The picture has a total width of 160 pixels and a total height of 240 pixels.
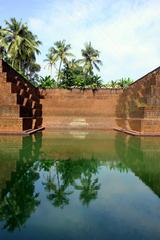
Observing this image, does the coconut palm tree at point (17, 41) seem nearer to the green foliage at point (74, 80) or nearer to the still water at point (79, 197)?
the green foliage at point (74, 80)

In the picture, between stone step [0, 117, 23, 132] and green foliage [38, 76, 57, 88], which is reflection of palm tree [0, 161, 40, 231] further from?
green foliage [38, 76, 57, 88]

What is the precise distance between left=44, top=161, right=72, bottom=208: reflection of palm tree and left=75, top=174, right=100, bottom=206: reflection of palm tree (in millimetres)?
220

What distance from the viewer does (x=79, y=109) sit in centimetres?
2375

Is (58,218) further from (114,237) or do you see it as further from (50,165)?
(50,165)

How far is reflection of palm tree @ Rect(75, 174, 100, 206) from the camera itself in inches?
170

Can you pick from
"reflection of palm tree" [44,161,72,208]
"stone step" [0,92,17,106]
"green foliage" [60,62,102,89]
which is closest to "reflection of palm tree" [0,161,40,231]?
"reflection of palm tree" [44,161,72,208]

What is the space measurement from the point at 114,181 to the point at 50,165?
5.98 ft

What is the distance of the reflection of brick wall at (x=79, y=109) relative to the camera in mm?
23453

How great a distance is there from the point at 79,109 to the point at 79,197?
19.5m

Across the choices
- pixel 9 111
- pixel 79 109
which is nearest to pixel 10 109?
pixel 9 111

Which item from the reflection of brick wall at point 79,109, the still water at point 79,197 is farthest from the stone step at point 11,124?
the reflection of brick wall at point 79,109

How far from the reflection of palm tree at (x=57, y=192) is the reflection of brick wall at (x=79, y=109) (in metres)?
17.7

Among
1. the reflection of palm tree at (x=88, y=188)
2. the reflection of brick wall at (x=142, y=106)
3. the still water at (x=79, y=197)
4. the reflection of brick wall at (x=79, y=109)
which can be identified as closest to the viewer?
the still water at (x=79, y=197)

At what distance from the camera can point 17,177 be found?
5.43m
